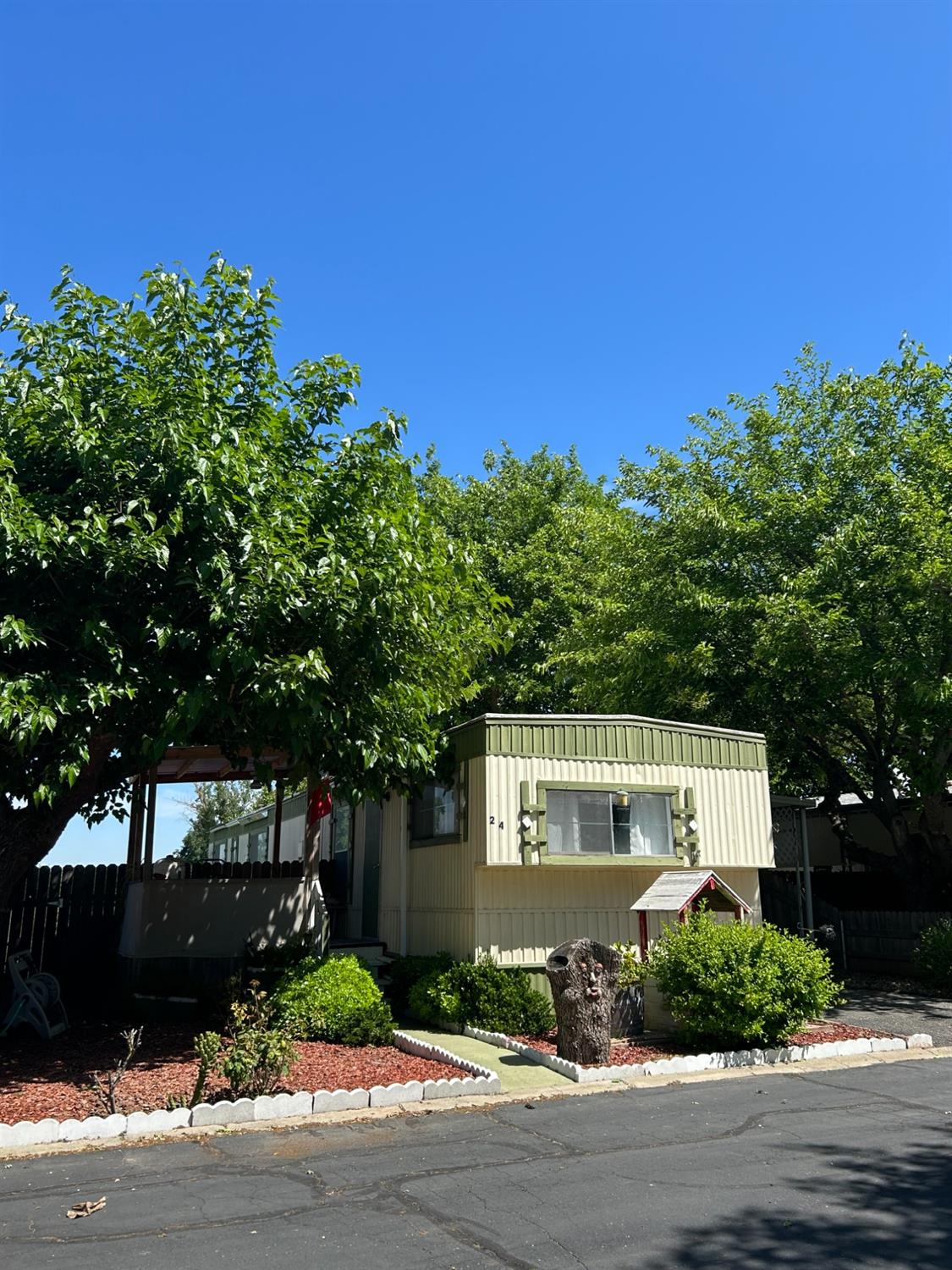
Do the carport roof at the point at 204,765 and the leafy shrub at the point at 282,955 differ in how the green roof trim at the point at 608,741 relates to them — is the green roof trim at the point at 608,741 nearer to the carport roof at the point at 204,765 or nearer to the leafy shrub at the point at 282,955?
the carport roof at the point at 204,765

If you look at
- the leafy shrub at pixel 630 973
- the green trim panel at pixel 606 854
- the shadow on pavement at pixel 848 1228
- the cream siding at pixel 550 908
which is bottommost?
the shadow on pavement at pixel 848 1228

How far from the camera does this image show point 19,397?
914 cm

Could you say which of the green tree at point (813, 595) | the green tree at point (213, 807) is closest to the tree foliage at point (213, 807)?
the green tree at point (213, 807)

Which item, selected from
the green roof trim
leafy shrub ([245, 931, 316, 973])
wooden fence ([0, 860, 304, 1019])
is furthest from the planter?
wooden fence ([0, 860, 304, 1019])

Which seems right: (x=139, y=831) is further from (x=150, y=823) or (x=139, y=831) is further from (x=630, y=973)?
(x=630, y=973)

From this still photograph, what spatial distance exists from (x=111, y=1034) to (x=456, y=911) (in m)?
4.55

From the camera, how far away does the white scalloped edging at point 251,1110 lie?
749 centimetres

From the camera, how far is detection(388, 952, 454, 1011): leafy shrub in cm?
1297

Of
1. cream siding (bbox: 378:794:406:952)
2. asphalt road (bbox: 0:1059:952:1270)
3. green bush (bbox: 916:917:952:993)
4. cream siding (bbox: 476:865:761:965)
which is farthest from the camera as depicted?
green bush (bbox: 916:917:952:993)

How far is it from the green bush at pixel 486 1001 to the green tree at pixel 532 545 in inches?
422

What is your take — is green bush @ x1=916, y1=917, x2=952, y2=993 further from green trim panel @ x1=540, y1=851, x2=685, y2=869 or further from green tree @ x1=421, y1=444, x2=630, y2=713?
green tree @ x1=421, y1=444, x2=630, y2=713

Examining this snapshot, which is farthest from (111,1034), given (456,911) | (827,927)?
(827,927)

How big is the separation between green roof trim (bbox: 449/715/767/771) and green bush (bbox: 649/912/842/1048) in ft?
10.0

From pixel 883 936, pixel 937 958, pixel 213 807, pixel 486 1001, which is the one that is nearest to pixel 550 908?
pixel 486 1001
